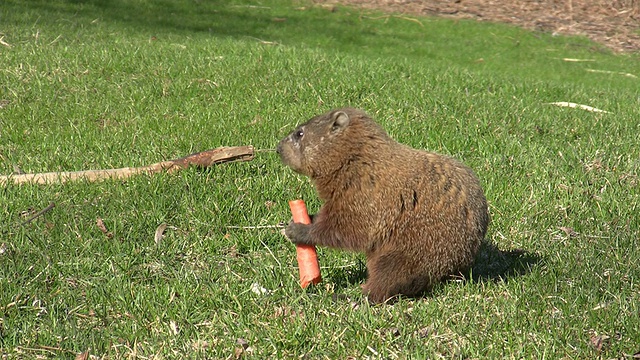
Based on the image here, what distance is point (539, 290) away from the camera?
457cm

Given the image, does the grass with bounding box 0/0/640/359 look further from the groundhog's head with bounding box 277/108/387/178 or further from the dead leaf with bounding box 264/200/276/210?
the groundhog's head with bounding box 277/108/387/178

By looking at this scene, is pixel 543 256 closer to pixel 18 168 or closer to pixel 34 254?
pixel 34 254

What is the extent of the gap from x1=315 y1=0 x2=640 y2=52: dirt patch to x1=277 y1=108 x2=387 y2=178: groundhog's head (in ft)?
34.1

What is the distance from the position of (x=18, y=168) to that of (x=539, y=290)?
426 cm

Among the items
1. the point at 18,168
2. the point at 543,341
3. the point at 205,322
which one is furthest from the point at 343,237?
the point at 18,168

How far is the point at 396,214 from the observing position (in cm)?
458

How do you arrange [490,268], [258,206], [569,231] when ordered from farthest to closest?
[258,206], [569,231], [490,268]

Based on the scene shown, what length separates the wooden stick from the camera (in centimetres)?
611

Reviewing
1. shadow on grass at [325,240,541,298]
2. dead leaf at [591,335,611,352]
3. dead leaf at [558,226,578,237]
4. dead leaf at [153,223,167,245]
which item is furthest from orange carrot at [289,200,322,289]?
dead leaf at [558,226,578,237]

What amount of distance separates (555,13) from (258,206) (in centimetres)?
1173

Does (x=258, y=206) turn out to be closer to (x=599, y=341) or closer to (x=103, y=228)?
(x=103, y=228)

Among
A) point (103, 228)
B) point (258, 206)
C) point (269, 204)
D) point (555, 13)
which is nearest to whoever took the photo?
point (103, 228)

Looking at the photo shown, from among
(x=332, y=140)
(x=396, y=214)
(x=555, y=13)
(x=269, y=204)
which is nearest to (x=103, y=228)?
(x=269, y=204)

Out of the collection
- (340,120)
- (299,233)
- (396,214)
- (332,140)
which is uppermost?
(340,120)
